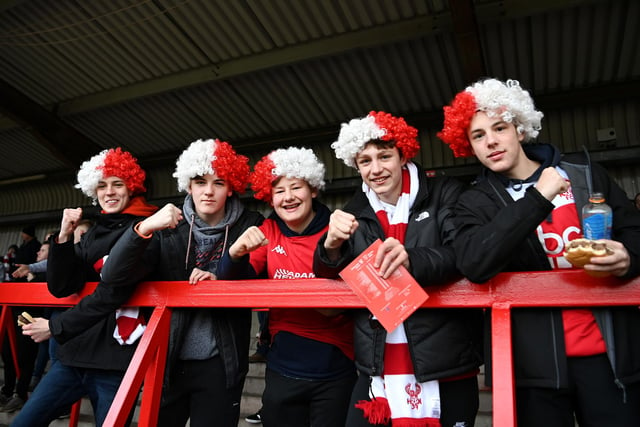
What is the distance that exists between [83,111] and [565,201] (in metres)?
7.85

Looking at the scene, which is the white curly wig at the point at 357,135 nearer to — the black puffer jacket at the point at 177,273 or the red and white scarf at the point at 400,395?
the black puffer jacket at the point at 177,273

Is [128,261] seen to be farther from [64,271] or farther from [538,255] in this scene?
[538,255]

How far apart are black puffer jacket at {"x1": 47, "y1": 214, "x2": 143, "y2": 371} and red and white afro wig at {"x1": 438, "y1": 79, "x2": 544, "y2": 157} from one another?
64.4 inches

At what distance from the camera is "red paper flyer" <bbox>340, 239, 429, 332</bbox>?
170 centimetres

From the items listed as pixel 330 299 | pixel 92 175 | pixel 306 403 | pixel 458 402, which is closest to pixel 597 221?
pixel 458 402

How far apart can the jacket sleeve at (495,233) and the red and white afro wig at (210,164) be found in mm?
1430

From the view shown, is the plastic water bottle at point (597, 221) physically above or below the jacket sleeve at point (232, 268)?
above

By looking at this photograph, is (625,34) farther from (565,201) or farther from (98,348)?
(98,348)

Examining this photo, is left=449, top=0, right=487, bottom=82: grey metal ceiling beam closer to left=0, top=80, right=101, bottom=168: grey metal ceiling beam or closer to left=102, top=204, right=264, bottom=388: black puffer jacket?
left=102, top=204, right=264, bottom=388: black puffer jacket

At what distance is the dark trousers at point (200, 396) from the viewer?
2.29 meters

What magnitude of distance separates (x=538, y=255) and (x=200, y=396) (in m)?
1.66

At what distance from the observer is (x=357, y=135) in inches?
89.1

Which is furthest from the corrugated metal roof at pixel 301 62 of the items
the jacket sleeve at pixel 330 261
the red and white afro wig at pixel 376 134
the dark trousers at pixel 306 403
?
the dark trousers at pixel 306 403

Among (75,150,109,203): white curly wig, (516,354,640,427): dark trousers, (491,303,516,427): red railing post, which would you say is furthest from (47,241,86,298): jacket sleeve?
(516,354,640,427): dark trousers
